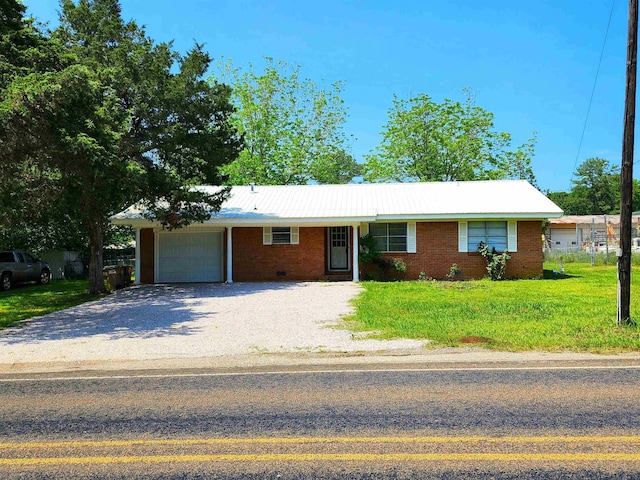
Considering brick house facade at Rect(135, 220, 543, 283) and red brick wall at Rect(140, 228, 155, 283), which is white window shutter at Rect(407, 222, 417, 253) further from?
red brick wall at Rect(140, 228, 155, 283)

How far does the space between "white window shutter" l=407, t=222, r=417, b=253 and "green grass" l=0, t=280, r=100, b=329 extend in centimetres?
1220

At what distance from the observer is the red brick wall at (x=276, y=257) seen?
Answer: 73.9ft

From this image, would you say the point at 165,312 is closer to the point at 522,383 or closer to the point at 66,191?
the point at 66,191

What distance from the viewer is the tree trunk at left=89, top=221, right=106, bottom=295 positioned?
19172 mm

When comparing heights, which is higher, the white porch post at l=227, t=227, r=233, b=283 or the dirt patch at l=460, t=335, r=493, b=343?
the white porch post at l=227, t=227, r=233, b=283

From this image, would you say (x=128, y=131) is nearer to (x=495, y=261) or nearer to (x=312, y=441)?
(x=495, y=261)

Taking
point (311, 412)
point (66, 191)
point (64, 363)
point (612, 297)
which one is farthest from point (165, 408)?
point (612, 297)

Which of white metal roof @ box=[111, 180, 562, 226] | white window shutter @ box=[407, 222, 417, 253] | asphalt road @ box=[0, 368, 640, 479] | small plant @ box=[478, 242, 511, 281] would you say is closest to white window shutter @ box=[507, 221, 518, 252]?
small plant @ box=[478, 242, 511, 281]

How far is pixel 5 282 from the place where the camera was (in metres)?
22.0

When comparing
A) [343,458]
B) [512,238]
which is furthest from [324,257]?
[343,458]

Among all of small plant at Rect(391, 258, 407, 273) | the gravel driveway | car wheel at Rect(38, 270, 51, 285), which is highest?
small plant at Rect(391, 258, 407, 273)

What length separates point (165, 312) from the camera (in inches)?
563

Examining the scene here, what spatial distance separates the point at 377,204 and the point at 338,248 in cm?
269

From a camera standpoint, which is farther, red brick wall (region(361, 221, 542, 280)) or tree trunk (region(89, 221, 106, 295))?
red brick wall (region(361, 221, 542, 280))
